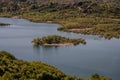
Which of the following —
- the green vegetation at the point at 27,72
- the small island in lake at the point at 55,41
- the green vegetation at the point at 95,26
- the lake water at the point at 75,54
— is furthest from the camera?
the green vegetation at the point at 95,26

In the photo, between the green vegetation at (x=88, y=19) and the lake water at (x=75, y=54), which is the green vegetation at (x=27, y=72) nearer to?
the lake water at (x=75, y=54)

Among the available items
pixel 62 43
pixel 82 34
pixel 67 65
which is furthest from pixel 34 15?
pixel 67 65

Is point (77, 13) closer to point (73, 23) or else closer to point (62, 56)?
point (73, 23)

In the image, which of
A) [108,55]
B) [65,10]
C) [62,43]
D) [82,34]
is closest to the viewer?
[108,55]

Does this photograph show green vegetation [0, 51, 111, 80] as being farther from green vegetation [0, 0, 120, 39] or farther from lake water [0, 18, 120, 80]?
green vegetation [0, 0, 120, 39]

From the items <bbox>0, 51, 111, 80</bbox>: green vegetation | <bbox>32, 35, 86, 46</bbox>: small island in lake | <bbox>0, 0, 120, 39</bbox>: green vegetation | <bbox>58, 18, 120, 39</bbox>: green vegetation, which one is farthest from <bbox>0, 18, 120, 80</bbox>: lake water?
<bbox>0, 51, 111, 80</bbox>: green vegetation

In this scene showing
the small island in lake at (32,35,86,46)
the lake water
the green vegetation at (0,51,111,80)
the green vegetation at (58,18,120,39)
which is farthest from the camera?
the green vegetation at (58,18,120,39)

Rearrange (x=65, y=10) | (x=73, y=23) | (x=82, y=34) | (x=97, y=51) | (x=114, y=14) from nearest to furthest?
(x=97, y=51) < (x=82, y=34) < (x=73, y=23) < (x=114, y=14) < (x=65, y=10)

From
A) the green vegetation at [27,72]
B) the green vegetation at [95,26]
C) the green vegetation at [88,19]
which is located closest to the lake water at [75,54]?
the green vegetation at [95,26]
